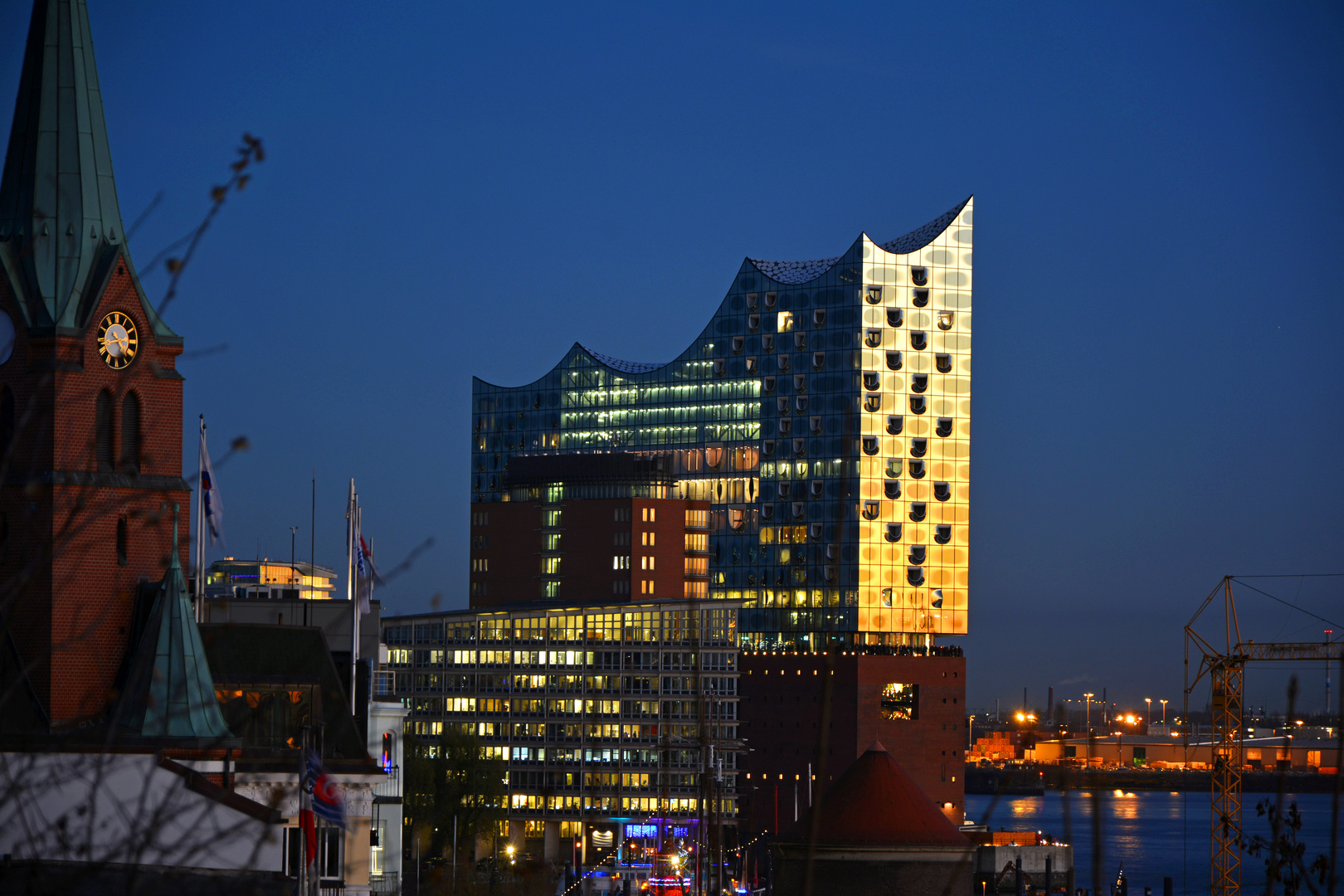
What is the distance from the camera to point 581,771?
12862 centimetres

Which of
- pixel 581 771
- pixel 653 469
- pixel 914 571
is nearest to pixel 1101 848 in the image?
pixel 581 771

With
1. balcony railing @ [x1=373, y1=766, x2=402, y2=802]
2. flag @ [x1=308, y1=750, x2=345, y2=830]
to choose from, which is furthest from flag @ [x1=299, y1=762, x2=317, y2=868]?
balcony railing @ [x1=373, y1=766, x2=402, y2=802]

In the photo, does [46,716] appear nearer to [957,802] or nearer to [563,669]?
[563,669]

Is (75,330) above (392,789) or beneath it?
above

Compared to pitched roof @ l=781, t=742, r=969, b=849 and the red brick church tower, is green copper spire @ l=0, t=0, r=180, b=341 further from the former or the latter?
pitched roof @ l=781, t=742, r=969, b=849

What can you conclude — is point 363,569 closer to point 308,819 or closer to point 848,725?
point 308,819

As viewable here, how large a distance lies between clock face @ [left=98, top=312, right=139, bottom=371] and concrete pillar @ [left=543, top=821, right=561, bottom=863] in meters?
88.4

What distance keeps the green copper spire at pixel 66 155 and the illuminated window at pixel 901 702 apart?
332ft

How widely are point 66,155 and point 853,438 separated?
316ft

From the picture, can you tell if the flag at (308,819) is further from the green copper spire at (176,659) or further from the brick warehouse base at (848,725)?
the brick warehouse base at (848,725)

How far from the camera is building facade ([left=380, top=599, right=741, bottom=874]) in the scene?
12756cm

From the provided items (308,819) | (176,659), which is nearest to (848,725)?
(176,659)

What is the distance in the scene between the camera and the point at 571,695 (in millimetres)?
130500

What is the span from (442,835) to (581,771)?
29.9 metres
